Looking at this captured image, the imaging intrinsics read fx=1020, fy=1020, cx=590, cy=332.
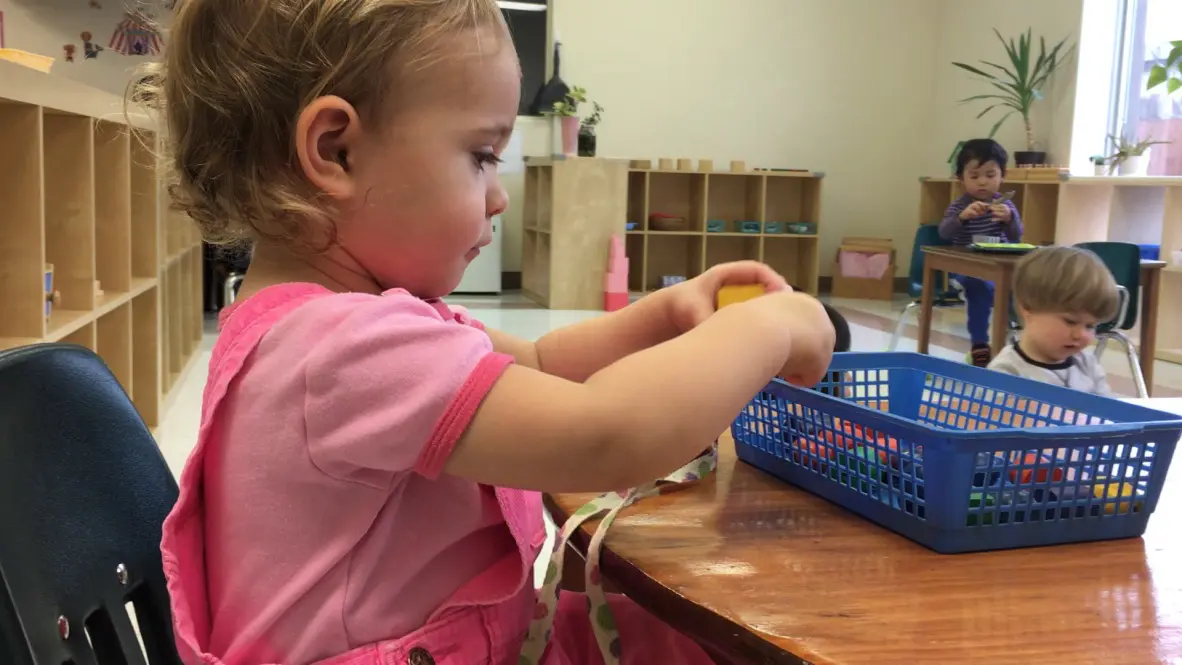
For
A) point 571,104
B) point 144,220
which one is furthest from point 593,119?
point 144,220

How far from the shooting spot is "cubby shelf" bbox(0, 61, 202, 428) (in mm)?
2088

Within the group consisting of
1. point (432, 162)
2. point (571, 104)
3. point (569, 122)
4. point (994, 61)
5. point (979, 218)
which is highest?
point (994, 61)

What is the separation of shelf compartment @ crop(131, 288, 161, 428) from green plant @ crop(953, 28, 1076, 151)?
18.0 feet

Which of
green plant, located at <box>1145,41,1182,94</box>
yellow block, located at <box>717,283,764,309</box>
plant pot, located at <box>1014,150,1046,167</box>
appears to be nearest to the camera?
yellow block, located at <box>717,283,764,309</box>

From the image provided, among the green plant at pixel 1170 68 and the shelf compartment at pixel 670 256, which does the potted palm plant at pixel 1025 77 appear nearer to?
the green plant at pixel 1170 68

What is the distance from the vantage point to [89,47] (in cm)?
652

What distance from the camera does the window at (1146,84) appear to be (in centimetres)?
583

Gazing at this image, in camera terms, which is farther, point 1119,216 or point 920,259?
point 1119,216

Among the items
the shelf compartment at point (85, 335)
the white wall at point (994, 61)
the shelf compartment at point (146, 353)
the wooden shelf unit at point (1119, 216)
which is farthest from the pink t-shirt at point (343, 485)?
the white wall at point (994, 61)

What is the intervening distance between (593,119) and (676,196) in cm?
97

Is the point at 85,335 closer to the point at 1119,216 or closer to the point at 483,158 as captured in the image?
the point at 483,158

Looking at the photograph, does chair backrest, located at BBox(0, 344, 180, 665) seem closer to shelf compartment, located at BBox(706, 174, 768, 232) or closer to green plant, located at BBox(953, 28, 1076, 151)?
green plant, located at BBox(953, 28, 1076, 151)

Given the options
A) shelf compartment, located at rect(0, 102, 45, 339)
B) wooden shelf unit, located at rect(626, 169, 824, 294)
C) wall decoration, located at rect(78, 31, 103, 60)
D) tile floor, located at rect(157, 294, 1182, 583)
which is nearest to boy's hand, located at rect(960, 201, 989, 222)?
tile floor, located at rect(157, 294, 1182, 583)

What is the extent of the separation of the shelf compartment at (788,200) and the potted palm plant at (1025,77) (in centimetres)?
142
